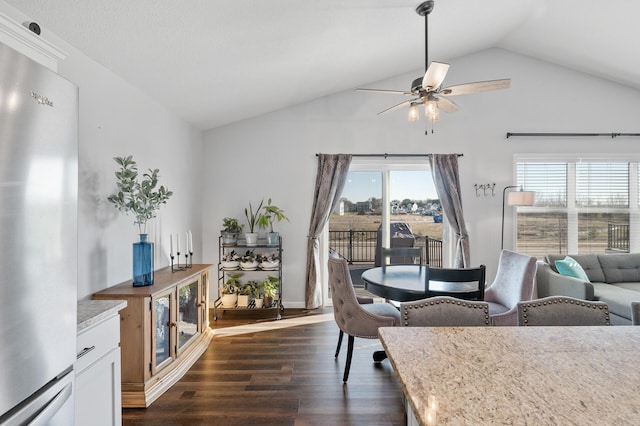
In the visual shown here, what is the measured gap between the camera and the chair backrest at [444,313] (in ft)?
5.74

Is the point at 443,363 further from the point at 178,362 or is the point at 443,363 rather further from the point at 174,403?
the point at 178,362

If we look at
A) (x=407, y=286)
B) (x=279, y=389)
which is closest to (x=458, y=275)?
(x=407, y=286)

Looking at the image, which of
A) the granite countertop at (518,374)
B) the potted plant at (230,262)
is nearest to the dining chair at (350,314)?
the granite countertop at (518,374)

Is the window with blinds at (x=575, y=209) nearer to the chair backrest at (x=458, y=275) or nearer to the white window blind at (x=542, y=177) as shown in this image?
the white window blind at (x=542, y=177)

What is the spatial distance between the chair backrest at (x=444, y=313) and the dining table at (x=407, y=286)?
0.74m

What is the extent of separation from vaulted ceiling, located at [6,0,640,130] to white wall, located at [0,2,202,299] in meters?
0.13

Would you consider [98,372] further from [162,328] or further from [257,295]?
[257,295]

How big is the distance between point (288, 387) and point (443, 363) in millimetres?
1784

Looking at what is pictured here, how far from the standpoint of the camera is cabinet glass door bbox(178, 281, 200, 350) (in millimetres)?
2898

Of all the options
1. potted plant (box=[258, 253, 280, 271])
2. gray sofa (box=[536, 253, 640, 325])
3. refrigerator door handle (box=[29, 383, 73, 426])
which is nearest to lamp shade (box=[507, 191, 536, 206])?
gray sofa (box=[536, 253, 640, 325])

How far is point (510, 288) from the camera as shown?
3053mm

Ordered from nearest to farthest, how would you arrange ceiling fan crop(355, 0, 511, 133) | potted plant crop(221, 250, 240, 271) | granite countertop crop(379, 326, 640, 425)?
1. granite countertop crop(379, 326, 640, 425)
2. ceiling fan crop(355, 0, 511, 133)
3. potted plant crop(221, 250, 240, 271)

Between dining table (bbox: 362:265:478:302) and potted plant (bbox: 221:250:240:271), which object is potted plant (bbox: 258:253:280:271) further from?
dining table (bbox: 362:265:478:302)

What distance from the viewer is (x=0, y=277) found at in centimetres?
87
